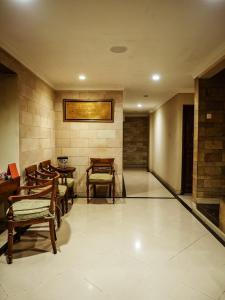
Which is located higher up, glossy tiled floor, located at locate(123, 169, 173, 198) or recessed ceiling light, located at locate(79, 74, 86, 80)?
recessed ceiling light, located at locate(79, 74, 86, 80)

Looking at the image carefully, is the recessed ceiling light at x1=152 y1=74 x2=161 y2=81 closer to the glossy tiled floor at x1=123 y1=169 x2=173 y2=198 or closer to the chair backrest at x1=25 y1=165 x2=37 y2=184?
the glossy tiled floor at x1=123 y1=169 x2=173 y2=198

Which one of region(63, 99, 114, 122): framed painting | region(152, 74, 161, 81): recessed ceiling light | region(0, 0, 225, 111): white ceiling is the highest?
region(152, 74, 161, 81): recessed ceiling light

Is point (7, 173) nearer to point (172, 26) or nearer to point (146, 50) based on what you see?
point (146, 50)

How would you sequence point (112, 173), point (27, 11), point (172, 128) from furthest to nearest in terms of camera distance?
point (172, 128)
point (112, 173)
point (27, 11)

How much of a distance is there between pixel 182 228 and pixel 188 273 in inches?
42.2

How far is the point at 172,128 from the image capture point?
5.52 metres

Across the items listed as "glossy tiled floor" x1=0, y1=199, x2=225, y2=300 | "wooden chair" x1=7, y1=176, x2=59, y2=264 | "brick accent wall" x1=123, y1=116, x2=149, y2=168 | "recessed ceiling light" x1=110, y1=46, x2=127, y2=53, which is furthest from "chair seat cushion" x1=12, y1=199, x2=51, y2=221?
"brick accent wall" x1=123, y1=116, x2=149, y2=168

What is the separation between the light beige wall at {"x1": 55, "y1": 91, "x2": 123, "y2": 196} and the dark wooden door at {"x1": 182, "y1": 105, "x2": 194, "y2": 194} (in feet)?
4.95

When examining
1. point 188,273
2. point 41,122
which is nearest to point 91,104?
point 41,122

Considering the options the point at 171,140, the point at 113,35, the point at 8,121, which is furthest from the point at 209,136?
the point at 8,121

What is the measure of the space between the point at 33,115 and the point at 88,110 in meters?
1.41

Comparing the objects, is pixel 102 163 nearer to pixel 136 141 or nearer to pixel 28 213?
pixel 28 213

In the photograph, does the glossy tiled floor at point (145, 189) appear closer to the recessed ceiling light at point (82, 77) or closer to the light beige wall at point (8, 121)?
the recessed ceiling light at point (82, 77)

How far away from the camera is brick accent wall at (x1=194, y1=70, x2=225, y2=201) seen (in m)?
3.77
